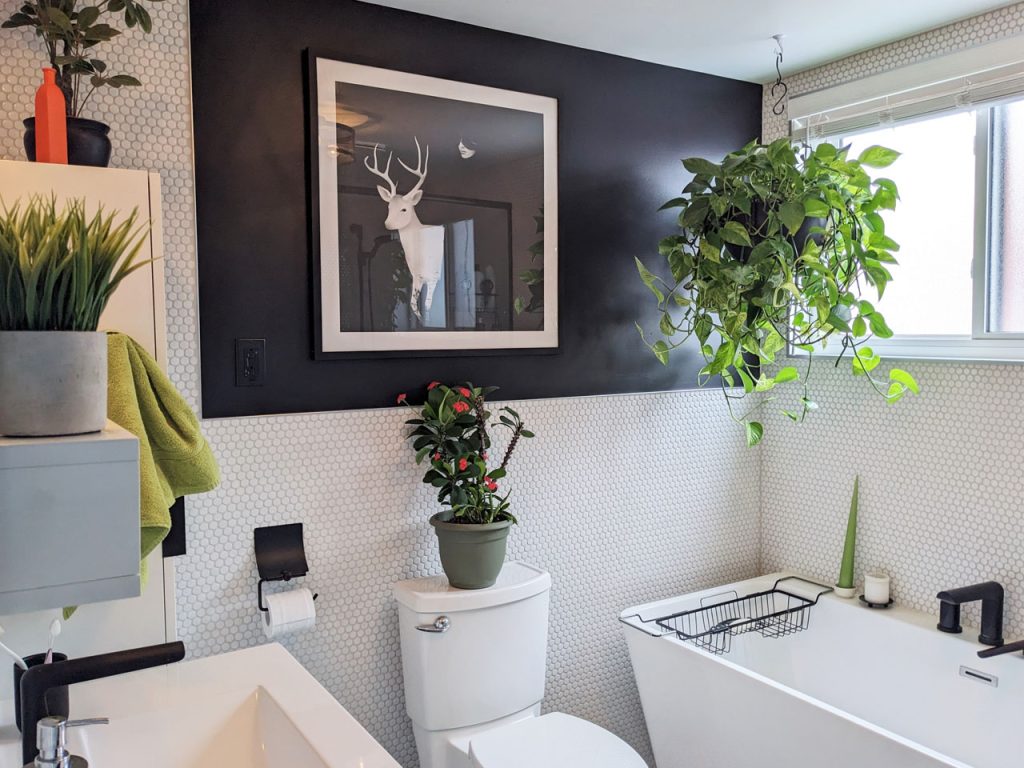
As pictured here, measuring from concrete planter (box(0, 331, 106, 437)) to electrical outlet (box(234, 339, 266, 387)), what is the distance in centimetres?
Answer: 129

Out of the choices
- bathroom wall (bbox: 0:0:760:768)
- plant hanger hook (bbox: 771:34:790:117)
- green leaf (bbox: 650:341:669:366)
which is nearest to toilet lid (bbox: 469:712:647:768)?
bathroom wall (bbox: 0:0:760:768)

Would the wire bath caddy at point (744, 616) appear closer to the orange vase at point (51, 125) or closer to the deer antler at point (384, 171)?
the deer antler at point (384, 171)

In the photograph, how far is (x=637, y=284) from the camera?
2855 millimetres

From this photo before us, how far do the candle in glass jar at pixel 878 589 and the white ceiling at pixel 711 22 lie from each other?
1.77 meters

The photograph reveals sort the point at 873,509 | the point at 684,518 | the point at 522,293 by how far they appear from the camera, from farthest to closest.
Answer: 1. the point at 684,518
2. the point at 873,509
3. the point at 522,293

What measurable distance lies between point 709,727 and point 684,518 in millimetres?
808

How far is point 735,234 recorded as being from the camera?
2.52 metres

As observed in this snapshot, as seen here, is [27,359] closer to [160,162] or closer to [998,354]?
[160,162]

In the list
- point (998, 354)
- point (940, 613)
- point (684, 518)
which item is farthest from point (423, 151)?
point (940, 613)

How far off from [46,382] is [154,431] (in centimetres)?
56

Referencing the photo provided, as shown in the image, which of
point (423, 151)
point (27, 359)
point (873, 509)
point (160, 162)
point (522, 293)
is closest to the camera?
point (27, 359)

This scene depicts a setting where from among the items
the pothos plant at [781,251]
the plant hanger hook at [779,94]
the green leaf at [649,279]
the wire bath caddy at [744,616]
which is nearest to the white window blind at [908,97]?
the plant hanger hook at [779,94]

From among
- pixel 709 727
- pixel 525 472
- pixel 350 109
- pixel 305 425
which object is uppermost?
pixel 350 109

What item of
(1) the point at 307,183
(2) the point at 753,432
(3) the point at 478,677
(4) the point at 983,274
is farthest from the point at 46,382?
(4) the point at 983,274
